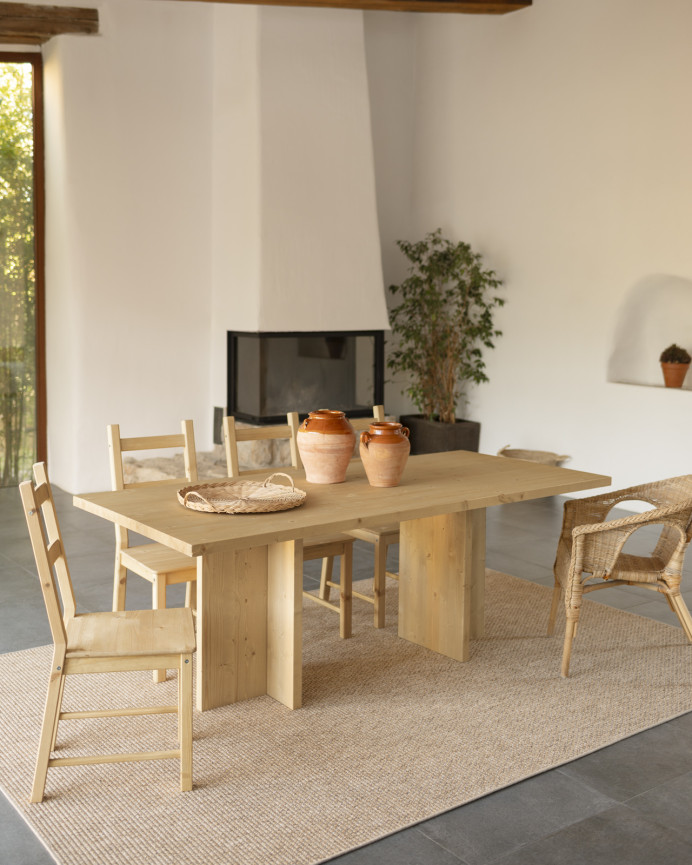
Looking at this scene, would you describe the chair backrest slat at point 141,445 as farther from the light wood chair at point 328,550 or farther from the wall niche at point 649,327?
the wall niche at point 649,327

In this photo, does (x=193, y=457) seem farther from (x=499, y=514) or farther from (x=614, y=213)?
(x=614, y=213)

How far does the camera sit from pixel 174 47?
611 centimetres

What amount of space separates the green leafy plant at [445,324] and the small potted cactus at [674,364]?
1.31 m

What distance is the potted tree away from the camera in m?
6.72

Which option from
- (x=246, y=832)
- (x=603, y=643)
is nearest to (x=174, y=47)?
(x=603, y=643)

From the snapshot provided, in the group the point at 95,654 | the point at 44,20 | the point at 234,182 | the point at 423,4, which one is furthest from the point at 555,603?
the point at 44,20

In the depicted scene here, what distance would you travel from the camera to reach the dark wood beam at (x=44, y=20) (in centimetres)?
573

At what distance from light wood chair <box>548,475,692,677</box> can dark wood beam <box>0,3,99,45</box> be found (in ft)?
14.5

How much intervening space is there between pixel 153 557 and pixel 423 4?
4.33 meters

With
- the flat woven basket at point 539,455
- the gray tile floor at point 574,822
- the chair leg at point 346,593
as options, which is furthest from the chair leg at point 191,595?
the flat woven basket at point 539,455

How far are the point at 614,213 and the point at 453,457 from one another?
9.27ft

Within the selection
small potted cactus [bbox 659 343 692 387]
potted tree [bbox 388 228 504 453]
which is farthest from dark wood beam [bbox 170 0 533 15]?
small potted cactus [bbox 659 343 692 387]

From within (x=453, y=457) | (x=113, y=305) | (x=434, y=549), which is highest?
(x=113, y=305)

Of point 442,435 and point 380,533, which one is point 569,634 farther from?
point 442,435
